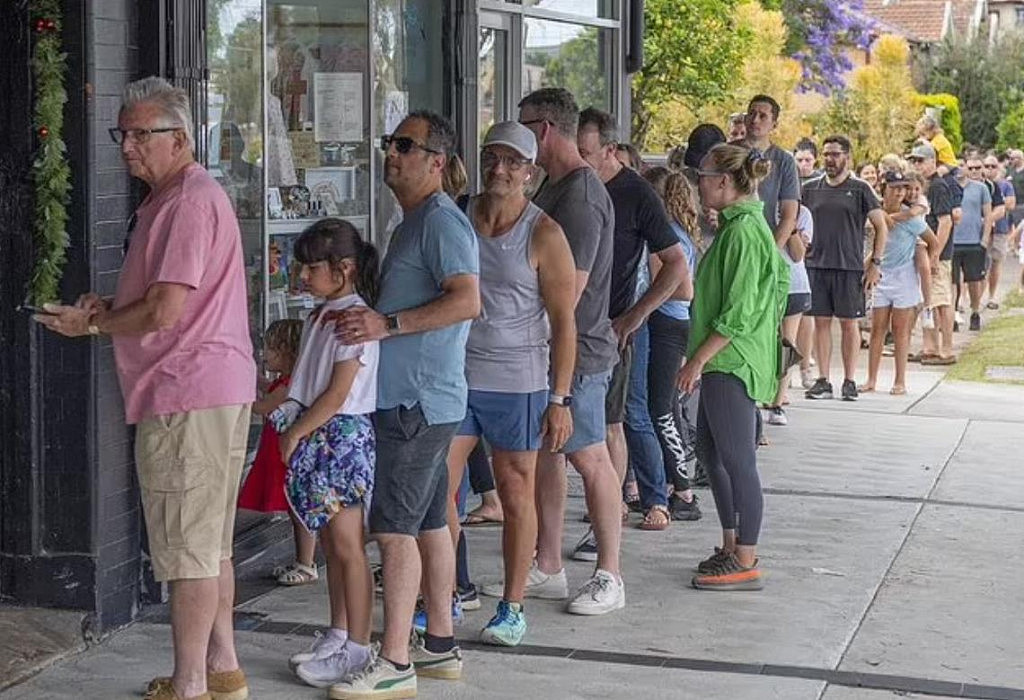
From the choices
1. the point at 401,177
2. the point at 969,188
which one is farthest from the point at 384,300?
the point at 969,188

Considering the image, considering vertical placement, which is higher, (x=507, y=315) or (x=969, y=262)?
(x=507, y=315)

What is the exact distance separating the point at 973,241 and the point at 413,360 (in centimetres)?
1433

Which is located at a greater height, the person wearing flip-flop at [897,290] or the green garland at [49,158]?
the green garland at [49,158]

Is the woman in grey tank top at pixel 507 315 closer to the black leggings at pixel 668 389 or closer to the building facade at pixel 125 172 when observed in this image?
the building facade at pixel 125 172

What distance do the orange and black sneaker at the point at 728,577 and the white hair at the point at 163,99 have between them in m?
3.09

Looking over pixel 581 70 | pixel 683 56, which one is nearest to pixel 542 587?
pixel 581 70

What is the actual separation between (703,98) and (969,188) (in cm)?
692

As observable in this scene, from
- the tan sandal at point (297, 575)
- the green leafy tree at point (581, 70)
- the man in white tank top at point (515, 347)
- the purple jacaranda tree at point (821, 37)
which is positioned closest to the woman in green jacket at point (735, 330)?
the man in white tank top at point (515, 347)

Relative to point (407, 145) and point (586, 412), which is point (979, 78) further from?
point (407, 145)

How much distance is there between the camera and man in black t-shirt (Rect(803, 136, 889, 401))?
1299cm

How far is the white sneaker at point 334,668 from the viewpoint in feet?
18.8

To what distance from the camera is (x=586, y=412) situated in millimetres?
6684

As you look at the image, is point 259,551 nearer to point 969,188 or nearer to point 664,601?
point 664,601

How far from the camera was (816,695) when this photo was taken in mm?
5820
